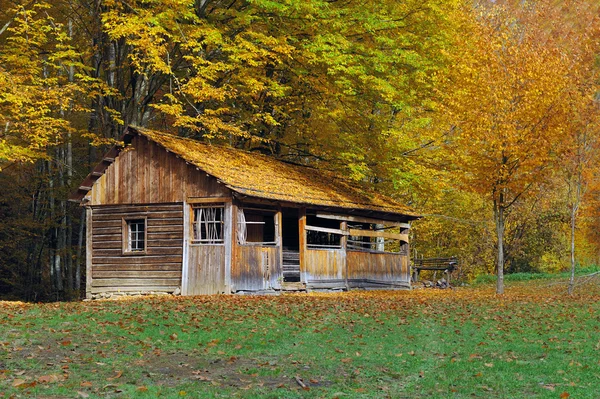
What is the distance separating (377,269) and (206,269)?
1045 cm

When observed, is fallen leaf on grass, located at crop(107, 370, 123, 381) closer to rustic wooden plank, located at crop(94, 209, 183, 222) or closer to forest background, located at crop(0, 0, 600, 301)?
rustic wooden plank, located at crop(94, 209, 183, 222)

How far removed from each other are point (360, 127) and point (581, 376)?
80.1 feet

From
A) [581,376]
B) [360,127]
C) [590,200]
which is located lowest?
[581,376]

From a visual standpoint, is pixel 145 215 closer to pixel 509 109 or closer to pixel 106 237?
pixel 106 237

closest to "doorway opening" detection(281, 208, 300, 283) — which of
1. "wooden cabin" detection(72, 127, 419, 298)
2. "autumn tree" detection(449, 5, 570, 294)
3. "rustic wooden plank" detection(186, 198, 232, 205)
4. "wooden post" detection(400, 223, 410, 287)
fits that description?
"wooden cabin" detection(72, 127, 419, 298)

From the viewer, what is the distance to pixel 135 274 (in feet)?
88.2

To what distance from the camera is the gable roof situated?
85.0 ft

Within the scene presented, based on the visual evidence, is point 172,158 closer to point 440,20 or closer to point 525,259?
point 440,20

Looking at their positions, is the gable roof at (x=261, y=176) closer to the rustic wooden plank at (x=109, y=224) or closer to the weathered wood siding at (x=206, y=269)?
the rustic wooden plank at (x=109, y=224)

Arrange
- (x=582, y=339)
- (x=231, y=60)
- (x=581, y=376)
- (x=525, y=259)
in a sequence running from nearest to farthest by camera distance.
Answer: (x=581, y=376) → (x=582, y=339) → (x=231, y=60) → (x=525, y=259)

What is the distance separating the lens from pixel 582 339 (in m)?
15.5

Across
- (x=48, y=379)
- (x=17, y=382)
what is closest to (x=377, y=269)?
(x=48, y=379)

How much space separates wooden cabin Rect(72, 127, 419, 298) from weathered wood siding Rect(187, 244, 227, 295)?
34mm

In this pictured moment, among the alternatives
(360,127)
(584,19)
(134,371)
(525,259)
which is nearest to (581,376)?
(134,371)
